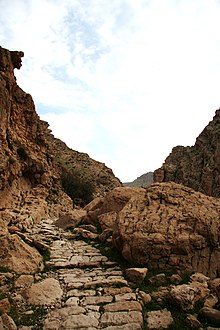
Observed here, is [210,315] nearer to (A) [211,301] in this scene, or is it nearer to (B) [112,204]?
(A) [211,301]

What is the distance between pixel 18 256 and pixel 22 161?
384 inches

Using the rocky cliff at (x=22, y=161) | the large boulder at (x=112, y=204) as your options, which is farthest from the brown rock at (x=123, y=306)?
the rocky cliff at (x=22, y=161)

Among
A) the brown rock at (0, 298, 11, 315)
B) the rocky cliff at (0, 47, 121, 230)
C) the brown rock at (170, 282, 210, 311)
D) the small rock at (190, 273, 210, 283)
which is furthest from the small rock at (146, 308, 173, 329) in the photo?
the rocky cliff at (0, 47, 121, 230)

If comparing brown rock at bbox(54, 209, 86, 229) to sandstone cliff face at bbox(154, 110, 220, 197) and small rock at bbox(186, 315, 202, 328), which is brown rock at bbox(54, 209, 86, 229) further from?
sandstone cliff face at bbox(154, 110, 220, 197)

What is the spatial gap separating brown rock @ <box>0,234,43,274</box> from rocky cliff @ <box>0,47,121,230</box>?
323 centimetres

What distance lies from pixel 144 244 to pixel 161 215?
4.49 ft

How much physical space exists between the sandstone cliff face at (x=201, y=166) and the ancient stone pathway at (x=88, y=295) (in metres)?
25.1

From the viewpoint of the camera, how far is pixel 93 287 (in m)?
6.48

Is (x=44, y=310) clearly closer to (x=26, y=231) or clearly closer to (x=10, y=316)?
(x=10, y=316)

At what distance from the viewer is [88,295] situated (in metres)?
6.11

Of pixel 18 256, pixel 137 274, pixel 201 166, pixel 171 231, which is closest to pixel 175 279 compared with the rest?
pixel 137 274

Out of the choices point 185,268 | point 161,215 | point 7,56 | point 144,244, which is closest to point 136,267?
point 144,244

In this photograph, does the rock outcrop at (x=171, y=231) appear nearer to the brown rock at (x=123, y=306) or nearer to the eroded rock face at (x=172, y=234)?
the eroded rock face at (x=172, y=234)

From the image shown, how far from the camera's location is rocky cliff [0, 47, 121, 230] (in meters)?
13.3
